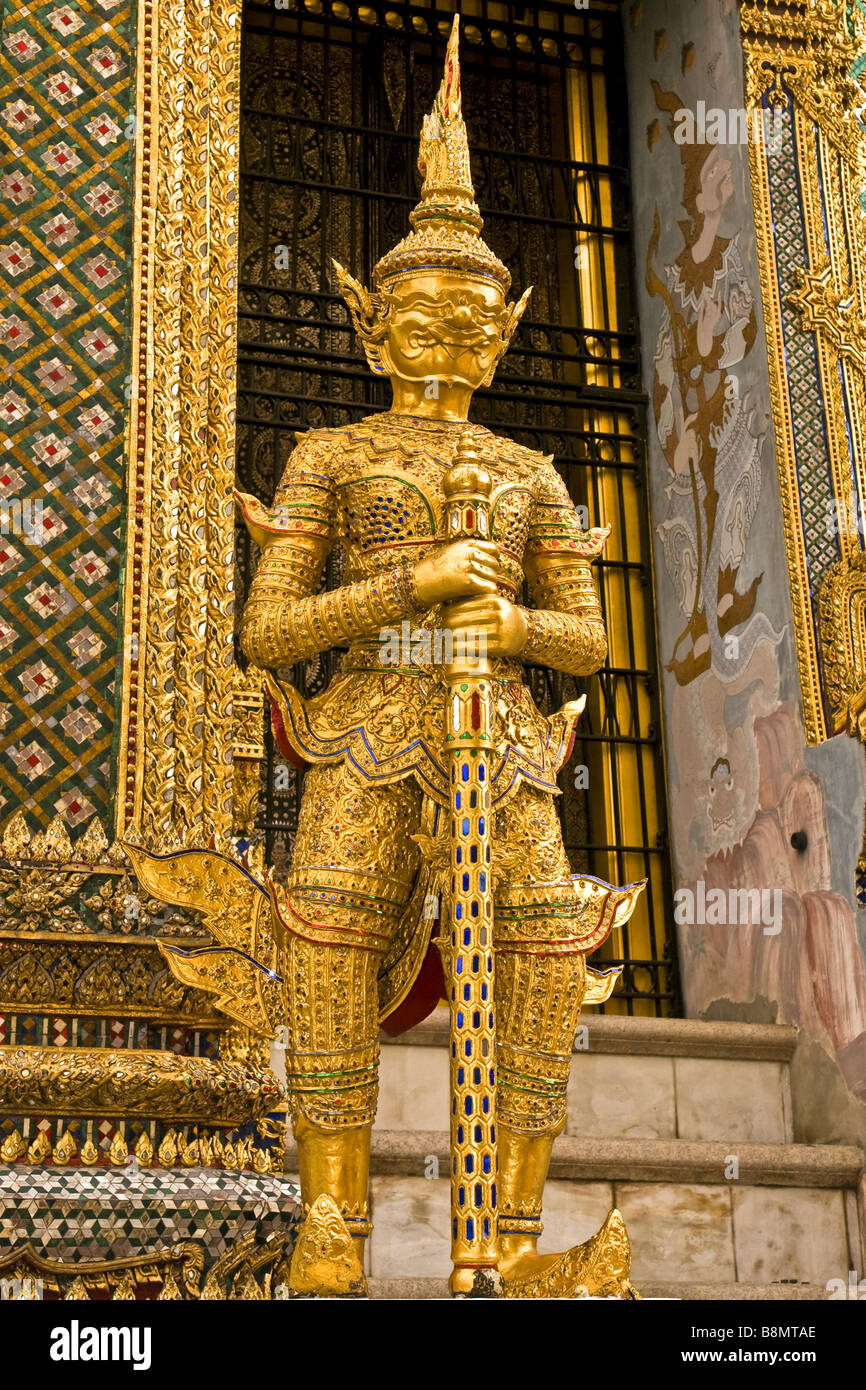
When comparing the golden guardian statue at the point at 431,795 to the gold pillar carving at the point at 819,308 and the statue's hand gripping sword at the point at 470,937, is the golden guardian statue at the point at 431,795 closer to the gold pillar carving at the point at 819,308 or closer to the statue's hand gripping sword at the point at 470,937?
the statue's hand gripping sword at the point at 470,937

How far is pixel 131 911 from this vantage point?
13.6 feet

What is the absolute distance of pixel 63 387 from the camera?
4.51 meters

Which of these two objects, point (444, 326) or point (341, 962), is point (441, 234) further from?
point (341, 962)

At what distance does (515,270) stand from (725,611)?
2.11 metres

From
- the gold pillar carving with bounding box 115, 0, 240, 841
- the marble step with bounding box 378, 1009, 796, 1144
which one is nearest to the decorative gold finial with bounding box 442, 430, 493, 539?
the gold pillar carving with bounding box 115, 0, 240, 841

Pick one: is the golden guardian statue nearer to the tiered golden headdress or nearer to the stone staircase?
the tiered golden headdress

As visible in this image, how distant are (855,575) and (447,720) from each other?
121 inches

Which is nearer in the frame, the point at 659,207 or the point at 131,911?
the point at 131,911

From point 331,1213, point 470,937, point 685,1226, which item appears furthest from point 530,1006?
point 685,1226

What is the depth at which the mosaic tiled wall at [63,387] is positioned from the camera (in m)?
4.27

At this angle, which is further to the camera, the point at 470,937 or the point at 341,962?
the point at 341,962

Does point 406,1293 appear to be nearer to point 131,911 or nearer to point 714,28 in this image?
point 131,911

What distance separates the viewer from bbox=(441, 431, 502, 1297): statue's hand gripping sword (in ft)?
10.3
